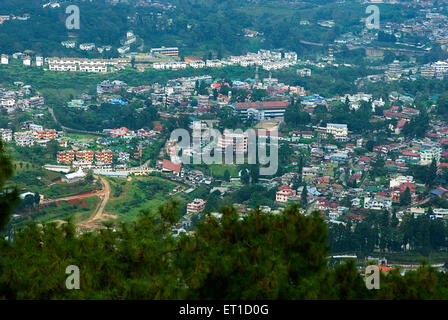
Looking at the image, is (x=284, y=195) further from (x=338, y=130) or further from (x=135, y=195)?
(x=338, y=130)

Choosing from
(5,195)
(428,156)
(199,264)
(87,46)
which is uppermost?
(5,195)

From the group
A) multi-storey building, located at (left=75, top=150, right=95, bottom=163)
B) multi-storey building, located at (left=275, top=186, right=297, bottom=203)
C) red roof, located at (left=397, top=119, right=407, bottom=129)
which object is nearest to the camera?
multi-storey building, located at (left=275, top=186, right=297, bottom=203)

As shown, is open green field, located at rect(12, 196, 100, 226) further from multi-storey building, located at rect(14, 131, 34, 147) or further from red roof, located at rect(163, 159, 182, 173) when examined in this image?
multi-storey building, located at rect(14, 131, 34, 147)

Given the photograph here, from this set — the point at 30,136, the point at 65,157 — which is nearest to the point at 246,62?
the point at 30,136

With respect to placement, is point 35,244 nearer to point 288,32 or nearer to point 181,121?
point 181,121

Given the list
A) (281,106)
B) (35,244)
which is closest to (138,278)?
(35,244)

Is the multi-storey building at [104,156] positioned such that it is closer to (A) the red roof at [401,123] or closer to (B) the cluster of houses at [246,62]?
(A) the red roof at [401,123]

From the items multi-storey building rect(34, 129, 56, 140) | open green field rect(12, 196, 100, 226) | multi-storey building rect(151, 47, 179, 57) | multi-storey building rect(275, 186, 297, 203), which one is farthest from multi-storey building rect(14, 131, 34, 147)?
multi-storey building rect(151, 47, 179, 57)

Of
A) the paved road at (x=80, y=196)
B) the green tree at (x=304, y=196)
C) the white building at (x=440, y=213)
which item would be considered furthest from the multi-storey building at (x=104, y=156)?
the white building at (x=440, y=213)
